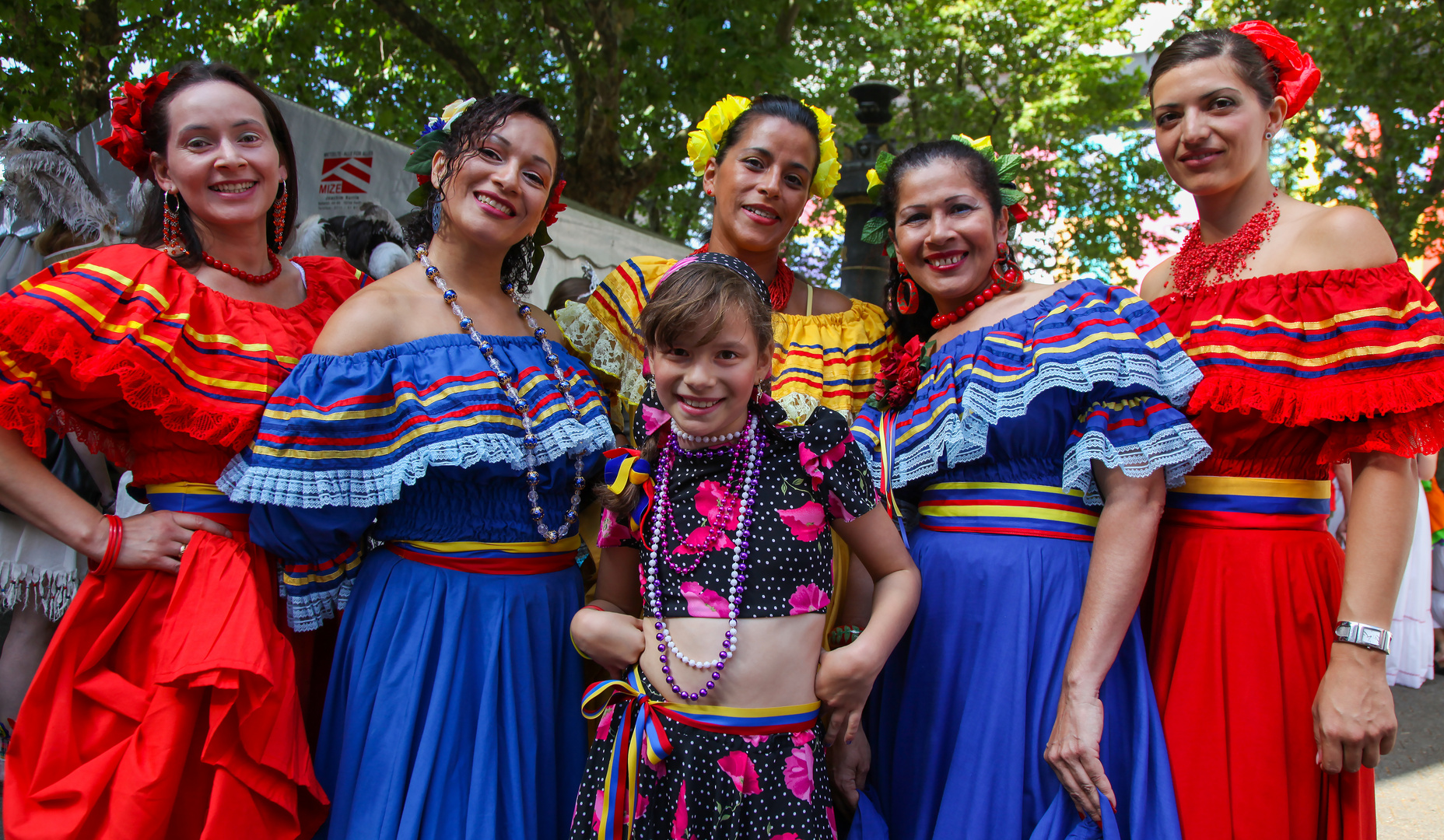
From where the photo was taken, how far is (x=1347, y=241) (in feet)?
6.93

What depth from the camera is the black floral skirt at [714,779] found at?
1786mm

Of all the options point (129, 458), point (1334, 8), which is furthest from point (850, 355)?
point (1334, 8)

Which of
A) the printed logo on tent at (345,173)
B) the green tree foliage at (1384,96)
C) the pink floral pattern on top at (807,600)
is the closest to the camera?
the pink floral pattern on top at (807,600)

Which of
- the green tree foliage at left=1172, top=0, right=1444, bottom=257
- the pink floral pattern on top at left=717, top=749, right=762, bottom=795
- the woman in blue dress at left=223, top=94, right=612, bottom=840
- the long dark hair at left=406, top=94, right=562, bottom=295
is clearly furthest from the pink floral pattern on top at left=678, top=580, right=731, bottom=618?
the green tree foliage at left=1172, top=0, right=1444, bottom=257

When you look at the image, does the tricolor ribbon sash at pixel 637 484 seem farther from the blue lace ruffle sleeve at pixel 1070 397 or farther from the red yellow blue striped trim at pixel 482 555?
the blue lace ruffle sleeve at pixel 1070 397

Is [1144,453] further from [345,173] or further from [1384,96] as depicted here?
[1384,96]

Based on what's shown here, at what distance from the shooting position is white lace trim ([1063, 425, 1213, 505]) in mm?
1940

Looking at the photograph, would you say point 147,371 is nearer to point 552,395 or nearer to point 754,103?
point 552,395

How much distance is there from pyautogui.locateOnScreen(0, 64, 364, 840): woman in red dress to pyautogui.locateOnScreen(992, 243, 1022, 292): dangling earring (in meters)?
1.73

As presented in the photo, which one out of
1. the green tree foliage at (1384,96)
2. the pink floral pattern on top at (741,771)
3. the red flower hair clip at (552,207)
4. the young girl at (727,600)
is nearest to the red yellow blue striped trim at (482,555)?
the young girl at (727,600)

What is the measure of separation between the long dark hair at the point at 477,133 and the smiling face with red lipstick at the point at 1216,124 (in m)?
1.60

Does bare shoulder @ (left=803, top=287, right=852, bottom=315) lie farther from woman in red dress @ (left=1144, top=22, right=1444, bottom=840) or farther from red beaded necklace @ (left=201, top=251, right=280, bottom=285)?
red beaded necklace @ (left=201, top=251, right=280, bottom=285)

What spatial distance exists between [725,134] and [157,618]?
6.49 feet

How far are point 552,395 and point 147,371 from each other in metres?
0.88
